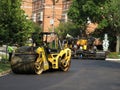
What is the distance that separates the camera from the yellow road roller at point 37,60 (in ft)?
90.3

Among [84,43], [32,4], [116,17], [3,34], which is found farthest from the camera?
[32,4]

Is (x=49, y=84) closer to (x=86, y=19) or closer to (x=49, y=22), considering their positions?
(x=86, y=19)

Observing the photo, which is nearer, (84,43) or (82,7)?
(84,43)

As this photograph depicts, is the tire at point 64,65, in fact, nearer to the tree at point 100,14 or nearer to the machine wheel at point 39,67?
the machine wheel at point 39,67

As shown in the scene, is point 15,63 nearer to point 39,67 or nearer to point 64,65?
point 39,67

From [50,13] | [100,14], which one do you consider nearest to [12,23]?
[100,14]

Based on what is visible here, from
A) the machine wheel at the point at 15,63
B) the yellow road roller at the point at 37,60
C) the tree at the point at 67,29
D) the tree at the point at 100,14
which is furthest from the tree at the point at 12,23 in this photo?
the tree at the point at 67,29

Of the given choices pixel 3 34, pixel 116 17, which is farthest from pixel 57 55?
pixel 116 17

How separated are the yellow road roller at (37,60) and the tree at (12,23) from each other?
5.14 meters

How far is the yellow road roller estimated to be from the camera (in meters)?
27.5

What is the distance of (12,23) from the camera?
35.6 metres

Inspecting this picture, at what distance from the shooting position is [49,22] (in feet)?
350

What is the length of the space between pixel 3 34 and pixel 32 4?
87.7 metres

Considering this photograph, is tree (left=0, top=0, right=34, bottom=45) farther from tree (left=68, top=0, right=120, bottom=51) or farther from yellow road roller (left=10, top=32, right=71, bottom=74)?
tree (left=68, top=0, right=120, bottom=51)
